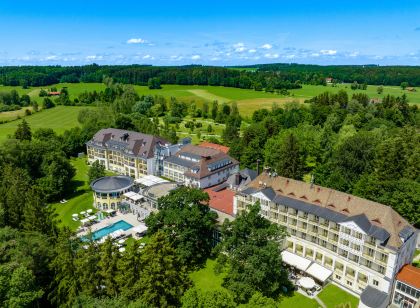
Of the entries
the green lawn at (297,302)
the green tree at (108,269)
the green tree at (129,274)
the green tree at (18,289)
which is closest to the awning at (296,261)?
the green lawn at (297,302)

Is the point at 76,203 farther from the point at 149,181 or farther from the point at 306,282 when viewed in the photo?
the point at 306,282

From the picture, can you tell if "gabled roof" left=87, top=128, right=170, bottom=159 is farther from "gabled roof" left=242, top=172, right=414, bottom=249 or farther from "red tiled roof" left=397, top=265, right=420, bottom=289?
"red tiled roof" left=397, top=265, right=420, bottom=289

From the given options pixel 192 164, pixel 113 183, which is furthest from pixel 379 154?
pixel 113 183

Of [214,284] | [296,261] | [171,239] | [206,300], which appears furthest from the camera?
[296,261]

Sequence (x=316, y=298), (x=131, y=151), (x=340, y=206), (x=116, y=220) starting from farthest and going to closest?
(x=131, y=151) → (x=116, y=220) → (x=340, y=206) → (x=316, y=298)

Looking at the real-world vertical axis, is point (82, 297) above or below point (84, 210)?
above

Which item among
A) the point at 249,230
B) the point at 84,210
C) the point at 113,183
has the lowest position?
the point at 84,210

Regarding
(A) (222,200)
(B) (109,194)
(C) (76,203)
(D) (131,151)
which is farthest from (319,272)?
(D) (131,151)

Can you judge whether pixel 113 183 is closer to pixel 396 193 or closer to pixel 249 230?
pixel 249 230
